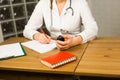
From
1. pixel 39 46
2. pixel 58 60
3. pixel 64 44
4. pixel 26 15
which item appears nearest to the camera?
pixel 58 60

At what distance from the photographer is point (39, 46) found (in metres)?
1.46

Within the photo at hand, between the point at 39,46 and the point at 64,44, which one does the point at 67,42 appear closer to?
the point at 64,44

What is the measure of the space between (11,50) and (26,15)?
4.37ft

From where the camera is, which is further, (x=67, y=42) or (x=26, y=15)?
(x=26, y=15)

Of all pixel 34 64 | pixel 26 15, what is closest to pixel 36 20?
pixel 34 64

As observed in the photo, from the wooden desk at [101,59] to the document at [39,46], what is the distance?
286mm

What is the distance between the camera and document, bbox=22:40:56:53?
1384 millimetres

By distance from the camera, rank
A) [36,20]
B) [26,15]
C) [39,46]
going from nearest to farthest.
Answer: [39,46] < [36,20] < [26,15]

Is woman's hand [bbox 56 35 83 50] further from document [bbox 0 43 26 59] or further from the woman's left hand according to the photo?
document [bbox 0 43 26 59]

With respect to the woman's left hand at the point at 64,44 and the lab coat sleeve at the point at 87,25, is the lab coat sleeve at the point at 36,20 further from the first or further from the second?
the woman's left hand at the point at 64,44

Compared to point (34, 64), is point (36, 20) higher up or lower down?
higher up

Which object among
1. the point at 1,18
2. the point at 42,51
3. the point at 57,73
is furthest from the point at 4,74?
the point at 1,18

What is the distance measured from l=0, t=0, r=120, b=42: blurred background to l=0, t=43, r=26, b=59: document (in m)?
0.99

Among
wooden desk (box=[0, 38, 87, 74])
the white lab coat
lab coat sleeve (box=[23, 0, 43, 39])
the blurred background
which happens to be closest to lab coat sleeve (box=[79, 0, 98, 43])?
the white lab coat
